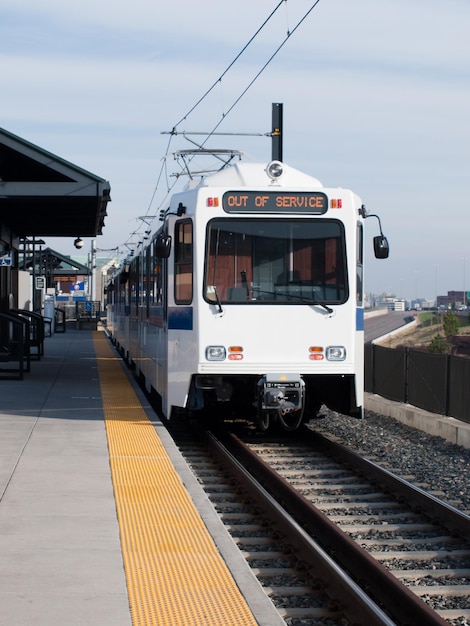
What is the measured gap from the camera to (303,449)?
493 inches

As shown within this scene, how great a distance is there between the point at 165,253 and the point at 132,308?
9439mm

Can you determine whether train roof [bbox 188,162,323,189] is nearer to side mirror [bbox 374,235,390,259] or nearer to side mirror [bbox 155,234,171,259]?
side mirror [bbox 155,234,171,259]

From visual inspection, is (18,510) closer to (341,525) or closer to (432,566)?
(341,525)

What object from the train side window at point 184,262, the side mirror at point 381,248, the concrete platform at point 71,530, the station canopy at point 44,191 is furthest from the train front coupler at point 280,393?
the station canopy at point 44,191

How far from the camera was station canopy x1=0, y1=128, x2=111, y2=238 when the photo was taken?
699 inches

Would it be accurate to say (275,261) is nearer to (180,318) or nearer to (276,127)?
(180,318)

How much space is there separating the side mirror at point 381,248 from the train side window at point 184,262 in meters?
2.30

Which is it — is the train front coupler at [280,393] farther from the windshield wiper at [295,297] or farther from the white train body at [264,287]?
the windshield wiper at [295,297]

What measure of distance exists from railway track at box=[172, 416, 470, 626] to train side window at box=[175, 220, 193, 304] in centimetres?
202

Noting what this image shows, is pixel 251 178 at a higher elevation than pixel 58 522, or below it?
higher

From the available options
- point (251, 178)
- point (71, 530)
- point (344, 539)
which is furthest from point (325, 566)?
point (251, 178)

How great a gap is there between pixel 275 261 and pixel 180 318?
4.63 ft

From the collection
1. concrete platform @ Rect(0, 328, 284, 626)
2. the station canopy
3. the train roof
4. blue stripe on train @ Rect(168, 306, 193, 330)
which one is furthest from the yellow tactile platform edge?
the station canopy

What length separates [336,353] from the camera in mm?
11984
